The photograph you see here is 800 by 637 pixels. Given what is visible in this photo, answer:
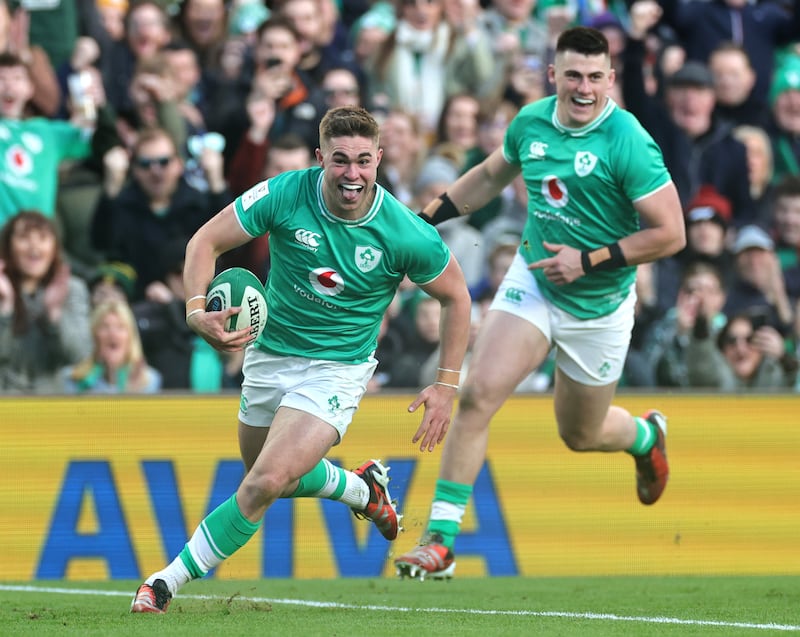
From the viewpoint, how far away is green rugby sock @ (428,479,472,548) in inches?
357

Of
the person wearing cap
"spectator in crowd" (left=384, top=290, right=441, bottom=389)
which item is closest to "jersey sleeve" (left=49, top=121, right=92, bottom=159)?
"spectator in crowd" (left=384, top=290, right=441, bottom=389)

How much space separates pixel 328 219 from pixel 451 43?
7.33 meters

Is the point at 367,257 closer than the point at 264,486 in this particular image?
No

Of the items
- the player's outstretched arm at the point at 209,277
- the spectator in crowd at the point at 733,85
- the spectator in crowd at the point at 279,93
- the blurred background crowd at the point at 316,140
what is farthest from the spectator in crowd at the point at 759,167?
the player's outstretched arm at the point at 209,277

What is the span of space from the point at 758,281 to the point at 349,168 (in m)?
6.74

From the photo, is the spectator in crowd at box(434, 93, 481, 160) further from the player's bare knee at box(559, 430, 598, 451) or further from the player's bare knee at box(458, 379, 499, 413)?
the player's bare knee at box(458, 379, 499, 413)

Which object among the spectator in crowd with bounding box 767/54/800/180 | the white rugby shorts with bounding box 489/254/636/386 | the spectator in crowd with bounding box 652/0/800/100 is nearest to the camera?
the white rugby shorts with bounding box 489/254/636/386

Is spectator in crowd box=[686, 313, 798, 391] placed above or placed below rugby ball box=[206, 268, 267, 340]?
below

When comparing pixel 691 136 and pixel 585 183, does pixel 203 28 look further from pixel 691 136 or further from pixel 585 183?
pixel 585 183

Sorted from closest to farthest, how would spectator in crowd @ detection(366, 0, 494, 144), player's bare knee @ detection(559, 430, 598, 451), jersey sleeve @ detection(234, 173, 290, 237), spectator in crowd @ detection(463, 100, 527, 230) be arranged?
1. jersey sleeve @ detection(234, 173, 290, 237)
2. player's bare knee @ detection(559, 430, 598, 451)
3. spectator in crowd @ detection(463, 100, 527, 230)
4. spectator in crowd @ detection(366, 0, 494, 144)

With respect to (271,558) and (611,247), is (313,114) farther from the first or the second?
(611,247)

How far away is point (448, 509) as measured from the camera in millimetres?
9094

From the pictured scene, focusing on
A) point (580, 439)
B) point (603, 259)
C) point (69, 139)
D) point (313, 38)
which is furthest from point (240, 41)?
point (603, 259)

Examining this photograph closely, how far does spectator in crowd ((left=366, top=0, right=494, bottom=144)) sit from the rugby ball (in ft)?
22.8
